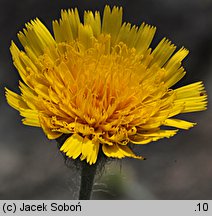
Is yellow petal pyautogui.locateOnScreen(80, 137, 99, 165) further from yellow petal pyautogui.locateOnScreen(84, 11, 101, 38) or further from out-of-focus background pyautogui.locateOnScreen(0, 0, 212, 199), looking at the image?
out-of-focus background pyautogui.locateOnScreen(0, 0, 212, 199)

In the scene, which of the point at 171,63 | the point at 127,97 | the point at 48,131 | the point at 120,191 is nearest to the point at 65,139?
the point at 48,131

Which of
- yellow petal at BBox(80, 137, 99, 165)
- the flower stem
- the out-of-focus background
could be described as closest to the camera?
yellow petal at BBox(80, 137, 99, 165)

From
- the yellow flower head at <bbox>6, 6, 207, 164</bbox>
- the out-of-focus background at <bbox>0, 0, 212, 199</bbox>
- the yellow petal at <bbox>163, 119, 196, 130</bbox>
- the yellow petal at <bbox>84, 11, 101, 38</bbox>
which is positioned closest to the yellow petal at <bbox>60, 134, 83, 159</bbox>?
the yellow flower head at <bbox>6, 6, 207, 164</bbox>

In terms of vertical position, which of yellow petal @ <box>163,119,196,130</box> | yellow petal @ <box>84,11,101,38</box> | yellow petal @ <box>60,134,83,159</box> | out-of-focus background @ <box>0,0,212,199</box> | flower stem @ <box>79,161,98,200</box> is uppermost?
out-of-focus background @ <box>0,0,212,199</box>

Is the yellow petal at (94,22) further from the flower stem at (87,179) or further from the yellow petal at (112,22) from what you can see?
the flower stem at (87,179)

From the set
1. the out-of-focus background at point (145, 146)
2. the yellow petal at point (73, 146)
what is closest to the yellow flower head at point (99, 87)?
the yellow petal at point (73, 146)

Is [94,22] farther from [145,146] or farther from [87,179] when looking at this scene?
[145,146]
